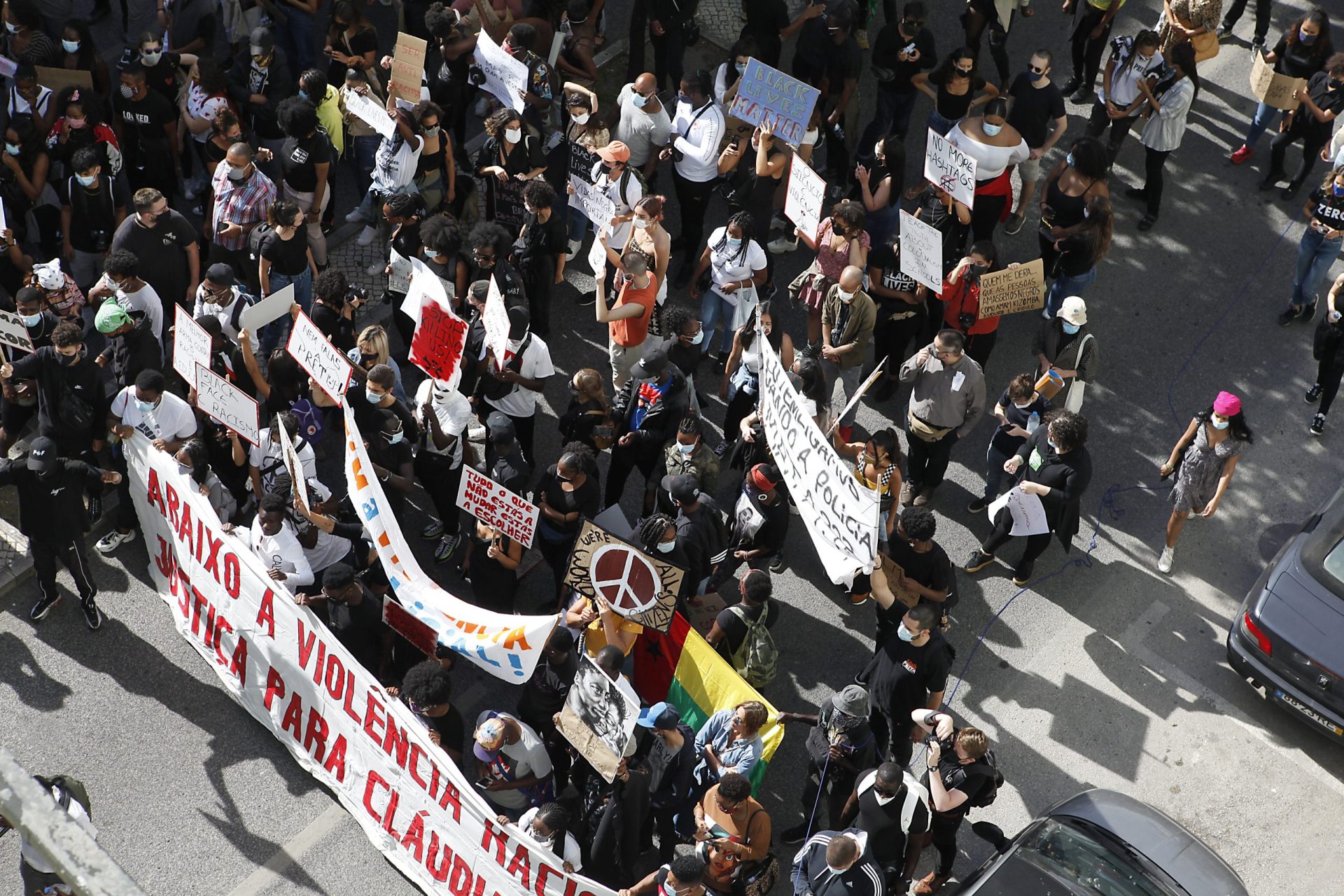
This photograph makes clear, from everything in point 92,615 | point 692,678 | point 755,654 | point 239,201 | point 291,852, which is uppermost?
point 239,201

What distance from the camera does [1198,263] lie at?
523 inches

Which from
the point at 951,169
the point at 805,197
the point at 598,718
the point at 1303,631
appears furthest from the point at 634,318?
the point at 1303,631

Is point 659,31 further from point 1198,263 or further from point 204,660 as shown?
point 204,660

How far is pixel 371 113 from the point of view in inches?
462

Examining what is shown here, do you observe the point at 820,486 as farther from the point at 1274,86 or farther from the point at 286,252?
the point at 1274,86

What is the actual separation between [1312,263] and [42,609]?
1029cm

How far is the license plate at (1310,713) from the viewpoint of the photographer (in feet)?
31.4

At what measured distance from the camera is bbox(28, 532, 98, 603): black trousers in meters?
9.85

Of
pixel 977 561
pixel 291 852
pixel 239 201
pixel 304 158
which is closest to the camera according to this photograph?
pixel 291 852

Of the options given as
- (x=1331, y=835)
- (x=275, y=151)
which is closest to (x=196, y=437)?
(x=275, y=151)

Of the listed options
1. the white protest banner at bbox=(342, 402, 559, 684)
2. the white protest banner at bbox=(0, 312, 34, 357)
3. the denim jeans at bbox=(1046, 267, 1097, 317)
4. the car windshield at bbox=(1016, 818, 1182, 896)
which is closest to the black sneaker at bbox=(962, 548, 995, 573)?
the denim jeans at bbox=(1046, 267, 1097, 317)

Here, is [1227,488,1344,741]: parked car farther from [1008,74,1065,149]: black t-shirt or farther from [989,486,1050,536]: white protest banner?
[1008,74,1065,149]: black t-shirt

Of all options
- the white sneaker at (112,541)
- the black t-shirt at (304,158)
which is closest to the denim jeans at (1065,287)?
the black t-shirt at (304,158)

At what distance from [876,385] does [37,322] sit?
6.45m
